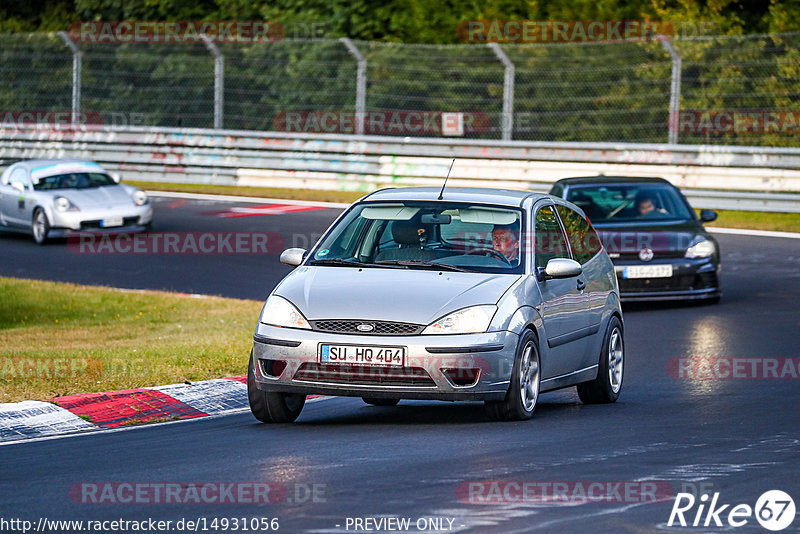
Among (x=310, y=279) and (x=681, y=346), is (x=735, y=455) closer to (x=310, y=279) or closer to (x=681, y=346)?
(x=310, y=279)

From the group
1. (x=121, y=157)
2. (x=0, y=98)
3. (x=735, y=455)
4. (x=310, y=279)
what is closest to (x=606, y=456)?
(x=735, y=455)

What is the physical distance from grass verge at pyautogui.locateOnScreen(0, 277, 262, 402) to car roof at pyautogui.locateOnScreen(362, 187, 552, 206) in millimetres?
2309

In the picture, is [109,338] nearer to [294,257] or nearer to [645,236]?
[294,257]

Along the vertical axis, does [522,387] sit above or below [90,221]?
above

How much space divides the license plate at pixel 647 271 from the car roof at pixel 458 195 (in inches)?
239

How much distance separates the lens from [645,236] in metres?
16.4

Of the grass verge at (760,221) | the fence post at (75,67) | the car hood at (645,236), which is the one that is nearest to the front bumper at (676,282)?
the car hood at (645,236)

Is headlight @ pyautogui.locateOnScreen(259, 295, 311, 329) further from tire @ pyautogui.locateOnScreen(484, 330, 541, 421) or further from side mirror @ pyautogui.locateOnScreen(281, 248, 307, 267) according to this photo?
tire @ pyautogui.locateOnScreen(484, 330, 541, 421)

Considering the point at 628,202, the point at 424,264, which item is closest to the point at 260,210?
the point at 628,202

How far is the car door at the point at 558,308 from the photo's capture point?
9.55m

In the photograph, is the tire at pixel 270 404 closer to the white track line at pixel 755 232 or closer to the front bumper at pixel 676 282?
the front bumper at pixel 676 282

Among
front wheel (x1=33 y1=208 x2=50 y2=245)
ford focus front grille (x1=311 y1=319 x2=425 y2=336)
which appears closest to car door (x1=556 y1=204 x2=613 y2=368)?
ford focus front grille (x1=311 y1=319 x2=425 y2=336)

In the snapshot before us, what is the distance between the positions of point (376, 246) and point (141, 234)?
554 inches

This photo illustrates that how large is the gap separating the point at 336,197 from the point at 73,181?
5599mm
